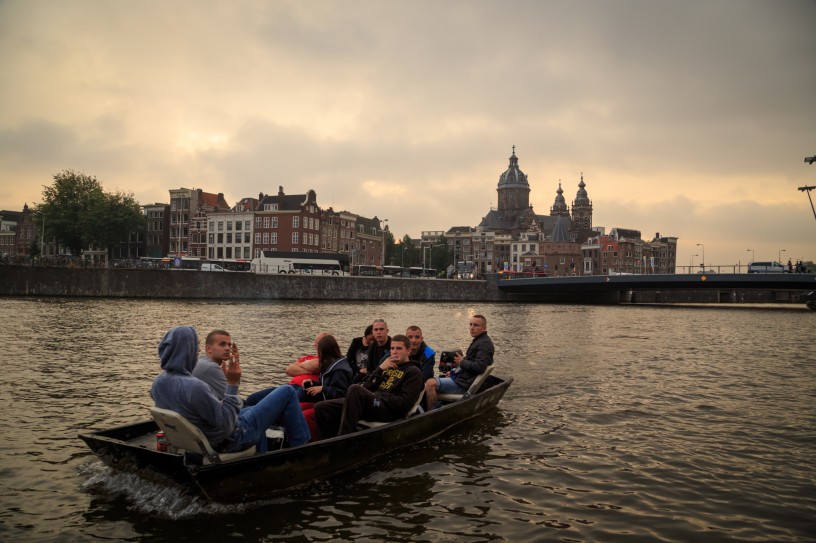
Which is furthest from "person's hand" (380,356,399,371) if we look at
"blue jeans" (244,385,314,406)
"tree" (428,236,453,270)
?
"tree" (428,236,453,270)

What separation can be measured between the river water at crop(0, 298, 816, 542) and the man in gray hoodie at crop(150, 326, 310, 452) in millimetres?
867

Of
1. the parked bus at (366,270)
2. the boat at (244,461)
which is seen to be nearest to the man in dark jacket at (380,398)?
the boat at (244,461)

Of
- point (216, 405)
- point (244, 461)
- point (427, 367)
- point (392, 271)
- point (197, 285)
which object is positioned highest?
point (392, 271)

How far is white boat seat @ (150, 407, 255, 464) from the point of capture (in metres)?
6.47

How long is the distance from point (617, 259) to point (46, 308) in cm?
12909

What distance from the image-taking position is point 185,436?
6660mm

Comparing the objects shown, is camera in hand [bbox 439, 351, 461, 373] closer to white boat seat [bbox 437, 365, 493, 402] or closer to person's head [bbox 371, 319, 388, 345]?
white boat seat [bbox 437, 365, 493, 402]

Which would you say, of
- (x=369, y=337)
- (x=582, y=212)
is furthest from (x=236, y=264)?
(x=582, y=212)

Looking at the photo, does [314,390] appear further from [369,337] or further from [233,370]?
[369,337]

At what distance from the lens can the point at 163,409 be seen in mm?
6523

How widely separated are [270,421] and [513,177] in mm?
179122

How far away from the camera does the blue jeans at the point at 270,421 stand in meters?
7.25

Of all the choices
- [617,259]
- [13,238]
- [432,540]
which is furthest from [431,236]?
[432,540]

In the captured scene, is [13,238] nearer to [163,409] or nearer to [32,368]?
[32,368]
